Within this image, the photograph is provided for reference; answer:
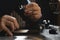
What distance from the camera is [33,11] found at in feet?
2.26

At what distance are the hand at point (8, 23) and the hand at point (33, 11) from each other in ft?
0.24

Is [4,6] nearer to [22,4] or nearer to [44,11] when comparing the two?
[22,4]

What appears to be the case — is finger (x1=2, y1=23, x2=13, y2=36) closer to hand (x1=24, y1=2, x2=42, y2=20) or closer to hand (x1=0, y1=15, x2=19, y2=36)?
hand (x1=0, y1=15, x2=19, y2=36)

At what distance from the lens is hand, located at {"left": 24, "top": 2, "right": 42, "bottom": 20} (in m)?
0.69

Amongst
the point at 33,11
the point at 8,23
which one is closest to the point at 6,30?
the point at 8,23

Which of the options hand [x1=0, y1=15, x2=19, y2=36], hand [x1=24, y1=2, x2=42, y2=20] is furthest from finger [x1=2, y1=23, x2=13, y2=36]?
hand [x1=24, y1=2, x2=42, y2=20]

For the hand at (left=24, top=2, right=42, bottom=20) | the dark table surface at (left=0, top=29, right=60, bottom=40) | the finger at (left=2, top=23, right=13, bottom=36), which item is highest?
the hand at (left=24, top=2, right=42, bottom=20)

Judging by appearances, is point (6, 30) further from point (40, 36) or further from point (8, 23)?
point (40, 36)

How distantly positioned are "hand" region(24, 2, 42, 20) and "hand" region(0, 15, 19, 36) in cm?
7

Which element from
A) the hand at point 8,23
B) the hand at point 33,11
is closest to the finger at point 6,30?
the hand at point 8,23

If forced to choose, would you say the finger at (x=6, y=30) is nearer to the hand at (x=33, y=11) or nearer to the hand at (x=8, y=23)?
the hand at (x=8, y=23)

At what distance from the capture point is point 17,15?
2.29 feet

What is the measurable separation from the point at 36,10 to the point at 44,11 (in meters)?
0.05

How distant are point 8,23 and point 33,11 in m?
0.13
